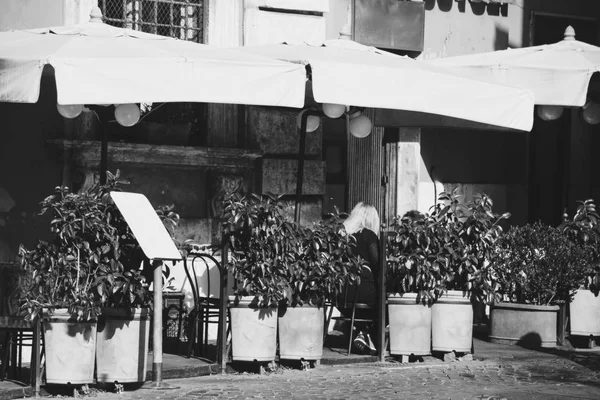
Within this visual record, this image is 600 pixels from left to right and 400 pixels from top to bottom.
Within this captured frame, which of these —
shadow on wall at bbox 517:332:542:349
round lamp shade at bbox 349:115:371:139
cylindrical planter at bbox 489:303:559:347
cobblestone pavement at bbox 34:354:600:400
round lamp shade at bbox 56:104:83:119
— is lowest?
cobblestone pavement at bbox 34:354:600:400

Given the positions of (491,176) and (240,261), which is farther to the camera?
(491,176)

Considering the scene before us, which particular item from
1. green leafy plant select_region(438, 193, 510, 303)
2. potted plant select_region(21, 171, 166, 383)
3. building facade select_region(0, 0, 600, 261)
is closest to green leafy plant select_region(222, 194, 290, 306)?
potted plant select_region(21, 171, 166, 383)

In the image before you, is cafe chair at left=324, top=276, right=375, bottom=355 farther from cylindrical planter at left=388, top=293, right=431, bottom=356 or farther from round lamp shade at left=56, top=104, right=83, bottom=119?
round lamp shade at left=56, top=104, right=83, bottom=119

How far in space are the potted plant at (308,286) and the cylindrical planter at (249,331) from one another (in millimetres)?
253

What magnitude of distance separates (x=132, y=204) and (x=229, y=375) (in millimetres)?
1721

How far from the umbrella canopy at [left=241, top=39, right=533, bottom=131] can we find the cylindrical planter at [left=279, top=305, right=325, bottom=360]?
1736 mm

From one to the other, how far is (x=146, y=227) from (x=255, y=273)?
1.30 meters

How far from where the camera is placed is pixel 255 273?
9508 millimetres

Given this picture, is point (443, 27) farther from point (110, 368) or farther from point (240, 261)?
point (110, 368)

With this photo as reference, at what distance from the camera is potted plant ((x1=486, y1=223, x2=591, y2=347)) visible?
1136 centimetres

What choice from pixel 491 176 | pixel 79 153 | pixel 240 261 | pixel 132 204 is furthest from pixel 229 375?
pixel 491 176

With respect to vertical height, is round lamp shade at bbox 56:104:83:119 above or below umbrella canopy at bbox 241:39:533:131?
below

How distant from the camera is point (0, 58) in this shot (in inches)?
329

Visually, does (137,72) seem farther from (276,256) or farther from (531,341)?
(531,341)
